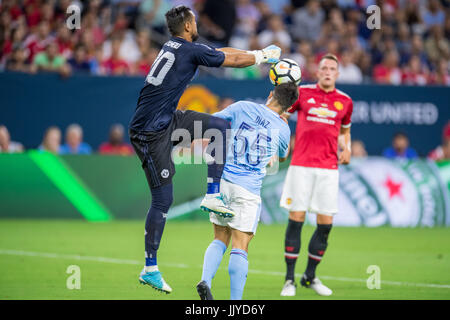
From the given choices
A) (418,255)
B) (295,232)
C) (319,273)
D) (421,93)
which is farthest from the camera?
(421,93)

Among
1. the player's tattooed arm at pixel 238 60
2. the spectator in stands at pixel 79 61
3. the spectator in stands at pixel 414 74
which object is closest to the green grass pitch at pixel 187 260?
the player's tattooed arm at pixel 238 60

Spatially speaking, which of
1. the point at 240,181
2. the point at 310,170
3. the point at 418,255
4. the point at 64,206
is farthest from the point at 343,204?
the point at 240,181

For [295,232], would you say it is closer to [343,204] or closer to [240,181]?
[240,181]

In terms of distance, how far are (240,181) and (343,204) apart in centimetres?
912

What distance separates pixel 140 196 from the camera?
15.7m

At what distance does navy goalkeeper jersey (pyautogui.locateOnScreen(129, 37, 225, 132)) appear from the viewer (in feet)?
24.7

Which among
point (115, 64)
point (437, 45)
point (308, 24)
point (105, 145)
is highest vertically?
point (308, 24)

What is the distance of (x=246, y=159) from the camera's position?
7.21 meters

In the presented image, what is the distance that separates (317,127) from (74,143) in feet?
26.3

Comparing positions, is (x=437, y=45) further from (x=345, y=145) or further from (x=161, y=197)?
(x=161, y=197)

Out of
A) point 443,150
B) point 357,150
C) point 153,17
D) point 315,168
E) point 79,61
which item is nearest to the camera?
point 315,168

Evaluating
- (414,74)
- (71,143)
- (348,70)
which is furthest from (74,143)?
(414,74)

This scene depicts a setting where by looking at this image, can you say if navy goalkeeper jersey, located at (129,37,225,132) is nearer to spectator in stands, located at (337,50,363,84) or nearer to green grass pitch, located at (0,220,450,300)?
green grass pitch, located at (0,220,450,300)

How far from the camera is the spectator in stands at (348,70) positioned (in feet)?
61.6
